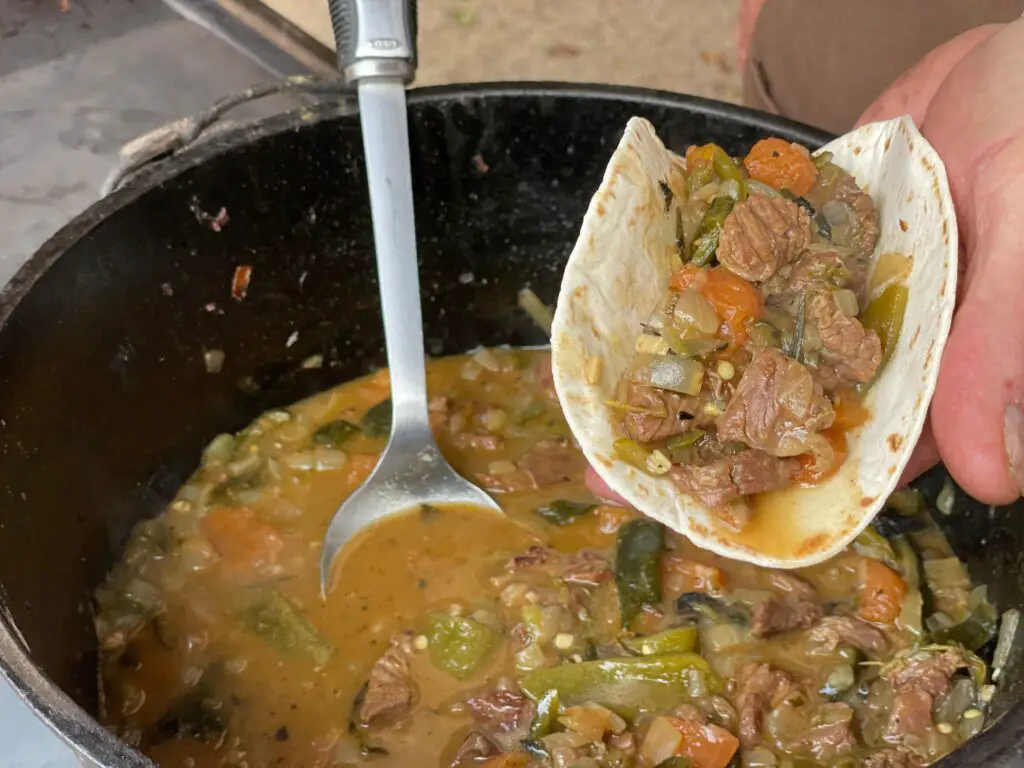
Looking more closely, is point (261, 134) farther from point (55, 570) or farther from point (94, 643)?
point (94, 643)

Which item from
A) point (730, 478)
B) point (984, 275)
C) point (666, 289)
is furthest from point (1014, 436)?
point (666, 289)

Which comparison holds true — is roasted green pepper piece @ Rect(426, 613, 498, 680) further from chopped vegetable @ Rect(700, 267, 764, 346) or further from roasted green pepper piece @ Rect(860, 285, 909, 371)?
roasted green pepper piece @ Rect(860, 285, 909, 371)

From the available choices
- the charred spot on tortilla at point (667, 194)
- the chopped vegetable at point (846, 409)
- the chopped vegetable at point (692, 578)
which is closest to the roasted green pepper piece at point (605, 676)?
the chopped vegetable at point (692, 578)

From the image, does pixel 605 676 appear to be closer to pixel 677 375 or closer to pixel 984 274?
pixel 677 375

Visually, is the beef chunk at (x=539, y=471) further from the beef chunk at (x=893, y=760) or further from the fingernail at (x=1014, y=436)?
the fingernail at (x=1014, y=436)

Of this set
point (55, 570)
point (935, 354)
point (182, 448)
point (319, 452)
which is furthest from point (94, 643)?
point (935, 354)

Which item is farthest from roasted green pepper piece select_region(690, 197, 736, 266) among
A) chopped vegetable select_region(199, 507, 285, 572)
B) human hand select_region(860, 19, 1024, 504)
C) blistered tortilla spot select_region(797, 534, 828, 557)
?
chopped vegetable select_region(199, 507, 285, 572)
